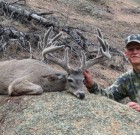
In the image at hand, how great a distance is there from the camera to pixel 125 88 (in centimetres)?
807

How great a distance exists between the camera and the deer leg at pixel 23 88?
7395 millimetres

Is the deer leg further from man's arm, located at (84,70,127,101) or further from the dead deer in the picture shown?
man's arm, located at (84,70,127,101)

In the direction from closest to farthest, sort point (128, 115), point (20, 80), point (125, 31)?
point (128, 115)
point (20, 80)
point (125, 31)

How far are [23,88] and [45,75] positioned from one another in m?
0.63

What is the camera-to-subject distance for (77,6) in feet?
67.5

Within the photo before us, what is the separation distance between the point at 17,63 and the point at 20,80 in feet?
2.00

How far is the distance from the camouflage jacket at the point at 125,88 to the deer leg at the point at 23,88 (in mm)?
959

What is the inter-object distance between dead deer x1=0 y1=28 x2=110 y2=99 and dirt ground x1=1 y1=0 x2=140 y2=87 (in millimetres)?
3892

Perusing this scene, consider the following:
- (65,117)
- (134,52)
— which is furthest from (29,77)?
(134,52)

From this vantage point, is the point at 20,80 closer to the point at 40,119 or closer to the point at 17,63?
the point at 17,63

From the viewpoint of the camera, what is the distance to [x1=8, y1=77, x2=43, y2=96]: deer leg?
7395mm

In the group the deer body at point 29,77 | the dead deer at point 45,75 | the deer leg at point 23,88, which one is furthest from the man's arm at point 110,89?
the deer leg at point 23,88

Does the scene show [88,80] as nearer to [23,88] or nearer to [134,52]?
[134,52]

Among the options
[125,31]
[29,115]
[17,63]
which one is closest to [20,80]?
[17,63]
